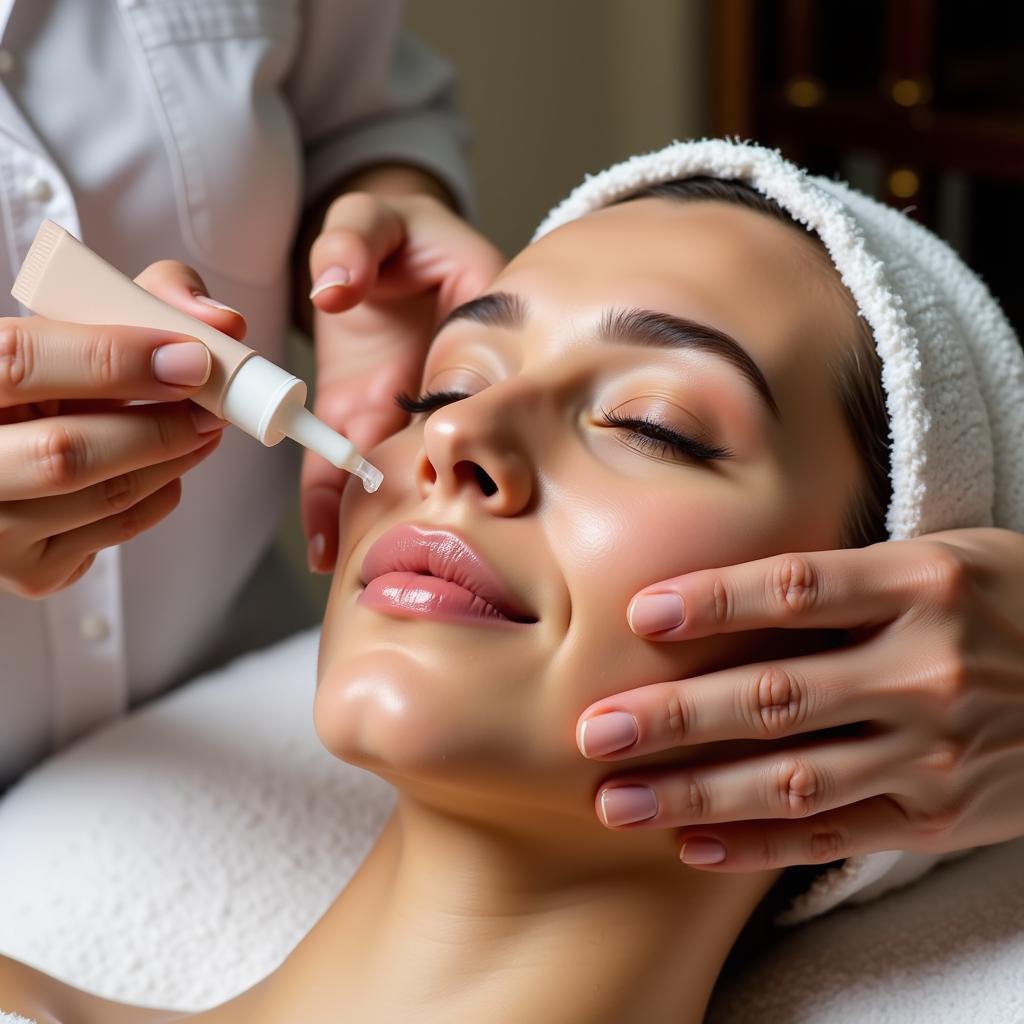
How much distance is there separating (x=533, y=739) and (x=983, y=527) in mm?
371

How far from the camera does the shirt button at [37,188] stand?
110 cm

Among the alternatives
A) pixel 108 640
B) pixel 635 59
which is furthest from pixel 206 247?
pixel 635 59

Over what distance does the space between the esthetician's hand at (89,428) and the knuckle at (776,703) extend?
1.24ft

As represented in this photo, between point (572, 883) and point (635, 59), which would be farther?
point (635, 59)

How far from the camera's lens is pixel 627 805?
812 millimetres

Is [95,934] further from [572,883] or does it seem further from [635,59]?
[635,59]

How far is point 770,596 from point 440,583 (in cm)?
20

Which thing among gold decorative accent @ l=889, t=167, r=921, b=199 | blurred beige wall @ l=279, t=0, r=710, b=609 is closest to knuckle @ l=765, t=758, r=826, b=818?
blurred beige wall @ l=279, t=0, r=710, b=609

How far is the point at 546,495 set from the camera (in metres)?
0.85

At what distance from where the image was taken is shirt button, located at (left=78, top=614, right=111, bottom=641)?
48.9 inches

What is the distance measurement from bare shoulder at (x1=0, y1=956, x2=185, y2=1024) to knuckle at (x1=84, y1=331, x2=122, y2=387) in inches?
16.6

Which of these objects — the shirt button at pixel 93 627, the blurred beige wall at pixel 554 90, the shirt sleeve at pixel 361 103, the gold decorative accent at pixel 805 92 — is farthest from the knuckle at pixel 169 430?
the gold decorative accent at pixel 805 92

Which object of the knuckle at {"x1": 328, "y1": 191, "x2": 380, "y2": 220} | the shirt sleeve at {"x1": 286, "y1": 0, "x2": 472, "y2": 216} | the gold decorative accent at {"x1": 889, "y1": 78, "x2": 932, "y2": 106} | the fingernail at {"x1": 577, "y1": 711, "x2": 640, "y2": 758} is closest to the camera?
the fingernail at {"x1": 577, "y1": 711, "x2": 640, "y2": 758}

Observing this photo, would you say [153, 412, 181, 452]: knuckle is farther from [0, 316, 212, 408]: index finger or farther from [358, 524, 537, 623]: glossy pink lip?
[358, 524, 537, 623]: glossy pink lip
